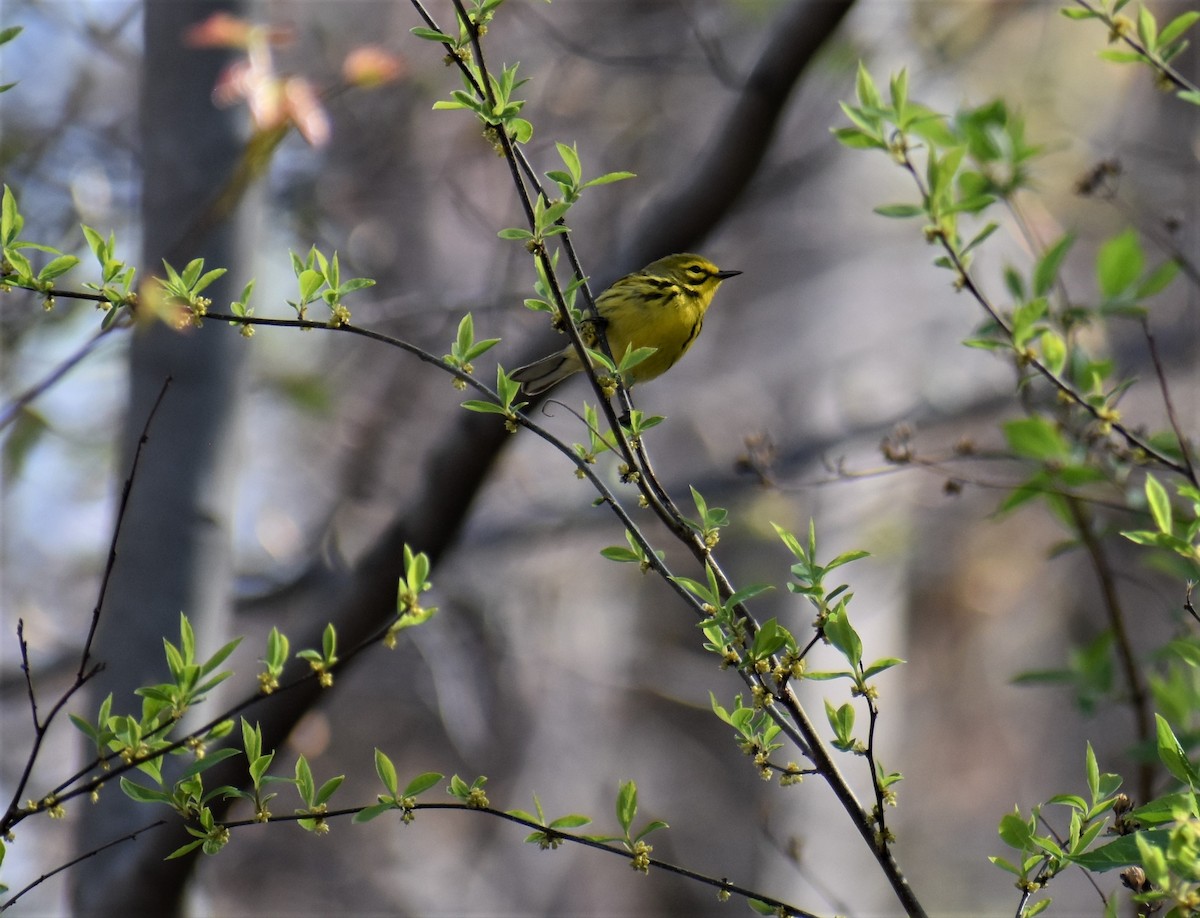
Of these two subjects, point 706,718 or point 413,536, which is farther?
point 706,718

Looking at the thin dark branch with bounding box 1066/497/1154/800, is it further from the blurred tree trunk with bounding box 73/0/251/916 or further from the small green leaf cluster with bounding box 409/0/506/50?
the blurred tree trunk with bounding box 73/0/251/916

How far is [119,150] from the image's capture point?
5.83 metres

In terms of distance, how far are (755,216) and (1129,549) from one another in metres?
3.70

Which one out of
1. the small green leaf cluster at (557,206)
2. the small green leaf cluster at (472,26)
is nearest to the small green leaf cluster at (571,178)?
the small green leaf cluster at (557,206)

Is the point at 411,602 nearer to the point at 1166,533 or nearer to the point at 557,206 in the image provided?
the point at 557,206

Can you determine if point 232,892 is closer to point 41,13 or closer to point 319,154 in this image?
point 319,154

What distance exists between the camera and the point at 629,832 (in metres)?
1.52

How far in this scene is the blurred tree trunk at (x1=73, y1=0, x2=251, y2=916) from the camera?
289 cm

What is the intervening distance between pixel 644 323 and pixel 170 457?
1.29 meters

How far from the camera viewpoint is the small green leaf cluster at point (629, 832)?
145cm

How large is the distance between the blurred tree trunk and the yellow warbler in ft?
2.81

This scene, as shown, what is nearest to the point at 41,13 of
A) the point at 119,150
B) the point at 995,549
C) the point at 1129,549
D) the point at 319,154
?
the point at 119,150

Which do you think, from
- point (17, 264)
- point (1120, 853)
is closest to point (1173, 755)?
point (1120, 853)

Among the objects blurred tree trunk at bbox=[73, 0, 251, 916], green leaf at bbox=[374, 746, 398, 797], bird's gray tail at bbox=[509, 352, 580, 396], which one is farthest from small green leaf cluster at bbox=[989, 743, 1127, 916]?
blurred tree trunk at bbox=[73, 0, 251, 916]
